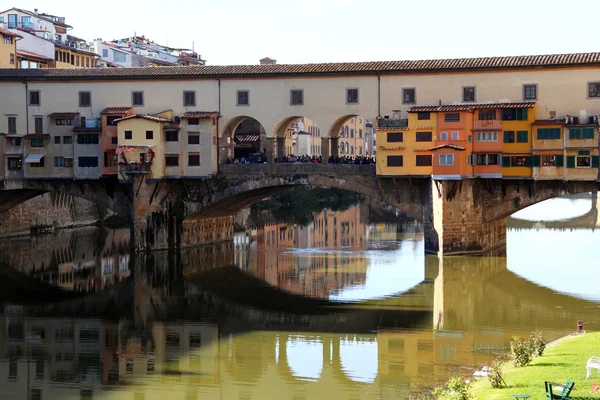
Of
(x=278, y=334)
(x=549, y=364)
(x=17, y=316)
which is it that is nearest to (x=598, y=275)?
(x=278, y=334)

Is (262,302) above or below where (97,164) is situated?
below

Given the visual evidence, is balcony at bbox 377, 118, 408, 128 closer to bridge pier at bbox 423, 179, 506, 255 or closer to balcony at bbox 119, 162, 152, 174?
bridge pier at bbox 423, 179, 506, 255

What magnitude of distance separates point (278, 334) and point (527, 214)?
5910 cm

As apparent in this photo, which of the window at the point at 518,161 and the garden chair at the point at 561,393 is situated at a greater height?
the window at the point at 518,161

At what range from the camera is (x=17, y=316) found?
109 feet

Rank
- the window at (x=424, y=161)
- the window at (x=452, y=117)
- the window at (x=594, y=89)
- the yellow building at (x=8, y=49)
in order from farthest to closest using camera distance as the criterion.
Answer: the yellow building at (x=8, y=49) < the window at (x=424, y=161) < the window at (x=452, y=117) < the window at (x=594, y=89)

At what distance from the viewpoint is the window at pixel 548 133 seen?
144ft

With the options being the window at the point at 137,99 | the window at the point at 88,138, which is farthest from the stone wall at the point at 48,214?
the window at the point at 137,99

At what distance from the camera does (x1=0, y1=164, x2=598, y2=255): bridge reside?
45469mm

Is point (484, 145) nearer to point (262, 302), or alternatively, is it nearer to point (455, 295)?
point (455, 295)

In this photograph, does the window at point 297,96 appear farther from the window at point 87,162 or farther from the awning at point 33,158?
the awning at point 33,158

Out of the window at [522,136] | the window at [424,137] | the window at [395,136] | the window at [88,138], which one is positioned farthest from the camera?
the window at [88,138]

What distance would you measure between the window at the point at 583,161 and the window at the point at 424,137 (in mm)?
7046

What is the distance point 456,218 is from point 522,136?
5102 mm
